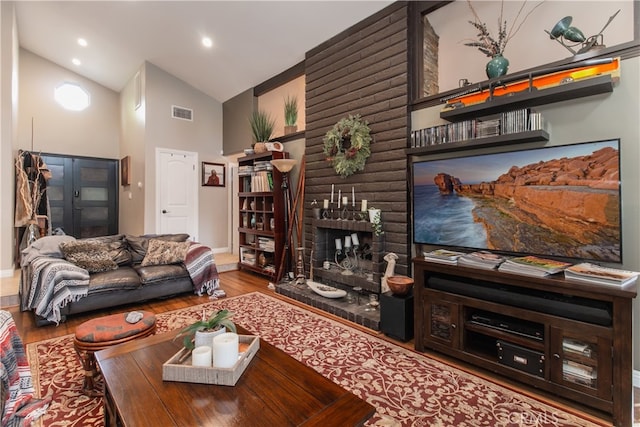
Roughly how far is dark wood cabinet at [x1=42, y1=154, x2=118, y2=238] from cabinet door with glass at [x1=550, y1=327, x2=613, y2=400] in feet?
26.7

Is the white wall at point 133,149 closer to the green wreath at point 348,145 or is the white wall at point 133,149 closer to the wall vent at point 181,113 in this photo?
the wall vent at point 181,113

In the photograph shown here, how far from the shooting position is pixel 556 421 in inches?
68.0

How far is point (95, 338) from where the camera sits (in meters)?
1.94

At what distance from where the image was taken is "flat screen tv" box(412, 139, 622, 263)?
203 cm

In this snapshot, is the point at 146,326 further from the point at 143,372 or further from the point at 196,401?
the point at 196,401

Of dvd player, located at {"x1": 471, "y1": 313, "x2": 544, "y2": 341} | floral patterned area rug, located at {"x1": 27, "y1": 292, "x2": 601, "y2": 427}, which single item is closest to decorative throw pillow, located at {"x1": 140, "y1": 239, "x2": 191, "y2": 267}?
floral patterned area rug, located at {"x1": 27, "y1": 292, "x2": 601, "y2": 427}

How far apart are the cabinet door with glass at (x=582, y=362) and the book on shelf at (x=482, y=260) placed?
0.50 meters

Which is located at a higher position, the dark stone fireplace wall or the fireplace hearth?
the dark stone fireplace wall

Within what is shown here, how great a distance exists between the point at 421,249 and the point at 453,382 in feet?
4.37

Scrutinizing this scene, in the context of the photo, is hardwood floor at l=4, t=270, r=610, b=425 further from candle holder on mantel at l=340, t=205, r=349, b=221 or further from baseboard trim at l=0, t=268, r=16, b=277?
baseboard trim at l=0, t=268, r=16, b=277

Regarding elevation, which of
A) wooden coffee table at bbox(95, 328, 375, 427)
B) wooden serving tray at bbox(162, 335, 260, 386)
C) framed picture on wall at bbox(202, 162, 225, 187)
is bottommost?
wooden coffee table at bbox(95, 328, 375, 427)

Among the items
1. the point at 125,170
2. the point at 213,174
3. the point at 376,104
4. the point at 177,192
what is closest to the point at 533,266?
the point at 376,104

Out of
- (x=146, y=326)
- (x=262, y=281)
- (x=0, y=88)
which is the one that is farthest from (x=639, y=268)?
(x=0, y=88)

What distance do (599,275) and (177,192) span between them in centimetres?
622
